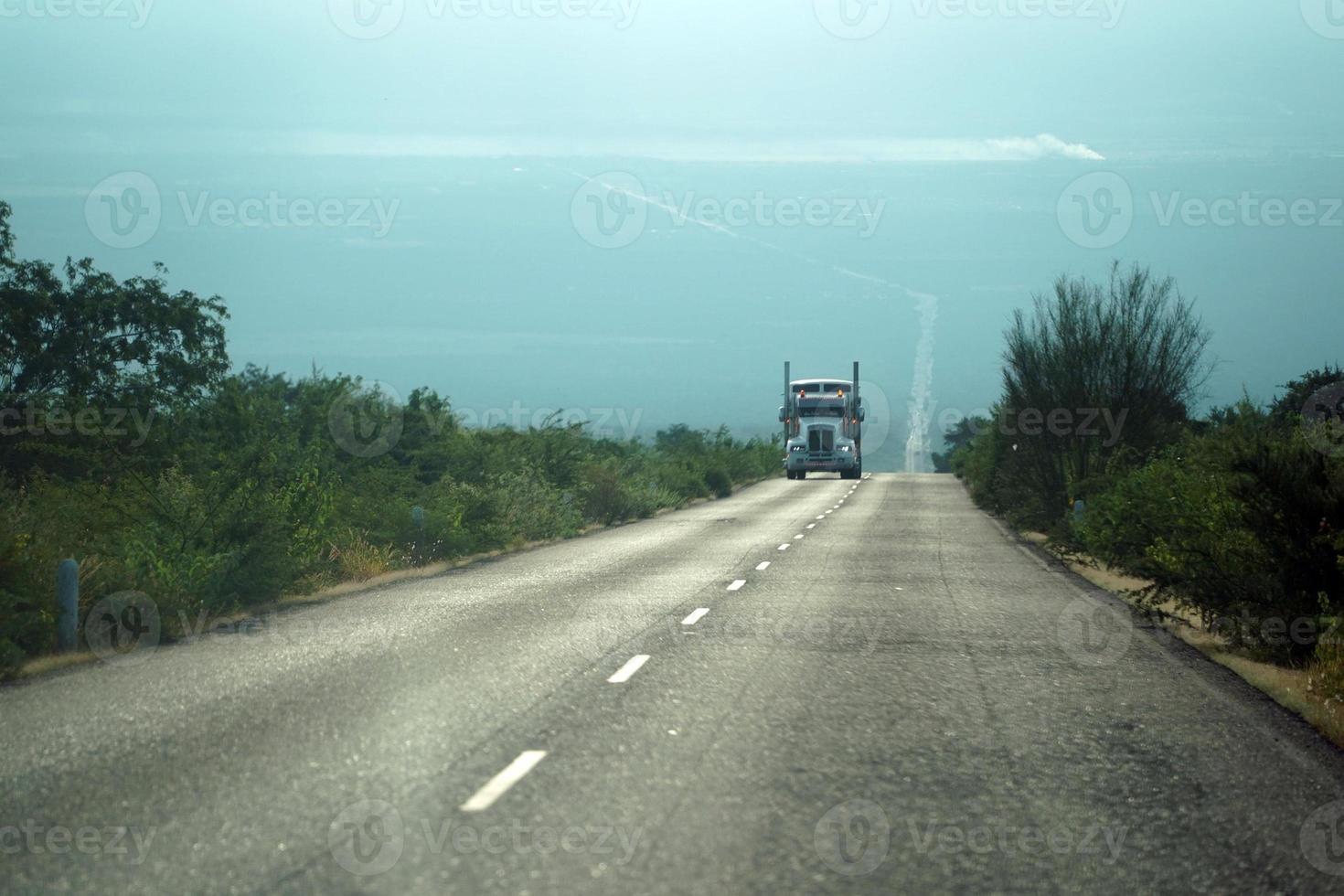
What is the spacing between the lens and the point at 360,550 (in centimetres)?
2234

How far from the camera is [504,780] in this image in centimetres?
720

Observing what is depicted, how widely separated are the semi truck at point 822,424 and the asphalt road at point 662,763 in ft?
174

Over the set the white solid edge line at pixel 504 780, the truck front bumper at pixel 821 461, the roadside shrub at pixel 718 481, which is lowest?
the roadside shrub at pixel 718 481

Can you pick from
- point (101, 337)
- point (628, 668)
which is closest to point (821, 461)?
point (101, 337)

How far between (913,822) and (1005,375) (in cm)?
2484

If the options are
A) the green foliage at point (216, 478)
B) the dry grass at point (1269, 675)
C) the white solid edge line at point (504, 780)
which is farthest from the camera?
the green foliage at point (216, 478)

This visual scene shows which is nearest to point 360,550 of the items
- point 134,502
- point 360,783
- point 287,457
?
point 287,457

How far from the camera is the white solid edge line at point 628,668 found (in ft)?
34.9

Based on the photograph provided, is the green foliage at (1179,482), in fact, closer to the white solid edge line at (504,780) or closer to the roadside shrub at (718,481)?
the white solid edge line at (504,780)

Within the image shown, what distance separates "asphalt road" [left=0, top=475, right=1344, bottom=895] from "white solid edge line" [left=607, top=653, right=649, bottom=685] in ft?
0.21

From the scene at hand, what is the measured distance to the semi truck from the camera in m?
67.9

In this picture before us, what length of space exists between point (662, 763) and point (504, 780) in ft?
2.97

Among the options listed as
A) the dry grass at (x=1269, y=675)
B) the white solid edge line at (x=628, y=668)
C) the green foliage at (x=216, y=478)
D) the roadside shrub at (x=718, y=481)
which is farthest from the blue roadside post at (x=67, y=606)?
the roadside shrub at (x=718, y=481)

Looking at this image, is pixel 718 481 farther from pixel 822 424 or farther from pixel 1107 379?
pixel 1107 379
